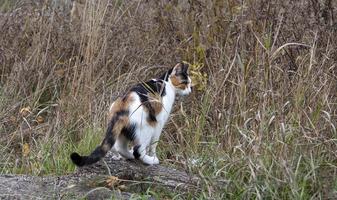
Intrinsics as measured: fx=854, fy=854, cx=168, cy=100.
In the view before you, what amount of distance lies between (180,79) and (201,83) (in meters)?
0.72

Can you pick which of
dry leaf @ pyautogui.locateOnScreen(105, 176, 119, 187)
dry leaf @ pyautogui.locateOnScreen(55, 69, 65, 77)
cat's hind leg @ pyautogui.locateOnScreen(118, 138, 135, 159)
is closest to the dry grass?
dry leaf @ pyautogui.locateOnScreen(55, 69, 65, 77)

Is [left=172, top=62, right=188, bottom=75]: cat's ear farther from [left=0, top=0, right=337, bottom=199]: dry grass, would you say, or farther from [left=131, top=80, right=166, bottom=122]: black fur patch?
[left=0, top=0, right=337, bottom=199]: dry grass

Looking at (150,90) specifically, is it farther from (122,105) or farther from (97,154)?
(97,154)

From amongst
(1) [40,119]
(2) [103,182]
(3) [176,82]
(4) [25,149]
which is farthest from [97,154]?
(1) [40,119]

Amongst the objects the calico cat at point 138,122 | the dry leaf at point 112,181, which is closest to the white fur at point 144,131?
the calico cat at point 138,122

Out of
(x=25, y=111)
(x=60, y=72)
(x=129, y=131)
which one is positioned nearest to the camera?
(x=129, y=131)

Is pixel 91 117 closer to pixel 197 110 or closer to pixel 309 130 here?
pixel 197 110

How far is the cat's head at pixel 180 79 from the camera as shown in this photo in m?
5.94

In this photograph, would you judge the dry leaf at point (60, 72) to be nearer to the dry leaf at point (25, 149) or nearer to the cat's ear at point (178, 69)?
the dry leaf at point (25, 149)

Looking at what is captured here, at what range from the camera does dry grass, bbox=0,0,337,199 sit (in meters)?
4.98

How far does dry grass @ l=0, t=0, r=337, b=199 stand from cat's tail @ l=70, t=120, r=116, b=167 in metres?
0.48

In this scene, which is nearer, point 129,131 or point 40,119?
point 129,131

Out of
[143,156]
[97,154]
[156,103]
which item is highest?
[156,103]

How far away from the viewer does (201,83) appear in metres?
6.66
